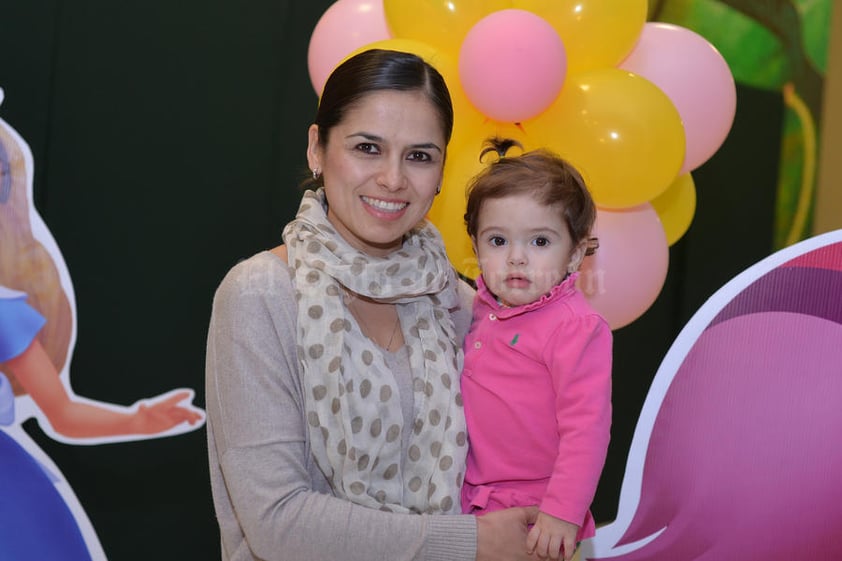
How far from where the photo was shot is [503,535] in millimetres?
1299

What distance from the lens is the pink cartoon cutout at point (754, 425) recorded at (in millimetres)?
1472

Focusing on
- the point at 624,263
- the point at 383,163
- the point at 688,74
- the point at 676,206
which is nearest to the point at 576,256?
the point at 383,163

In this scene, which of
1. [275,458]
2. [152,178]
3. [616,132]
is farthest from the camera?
[152,178]

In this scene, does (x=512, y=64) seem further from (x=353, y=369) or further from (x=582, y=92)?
(x=353, y=369)

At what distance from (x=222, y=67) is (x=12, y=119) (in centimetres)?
68

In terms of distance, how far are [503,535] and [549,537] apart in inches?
2.9

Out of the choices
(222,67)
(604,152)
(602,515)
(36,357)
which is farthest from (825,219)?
(36,357)

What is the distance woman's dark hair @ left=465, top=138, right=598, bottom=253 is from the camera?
1479 mm

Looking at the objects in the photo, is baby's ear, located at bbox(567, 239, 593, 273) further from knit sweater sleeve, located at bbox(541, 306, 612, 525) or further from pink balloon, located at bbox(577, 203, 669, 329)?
pink balloon, located at bbox(577, 203, 669, 329)

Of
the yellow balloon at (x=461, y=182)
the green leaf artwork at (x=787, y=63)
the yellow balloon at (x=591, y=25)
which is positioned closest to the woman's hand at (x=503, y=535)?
the yellow balloon at (x=461, y=182)

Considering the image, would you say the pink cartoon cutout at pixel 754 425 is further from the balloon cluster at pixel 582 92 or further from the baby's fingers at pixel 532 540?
the balloon cluster at pixel 582 92

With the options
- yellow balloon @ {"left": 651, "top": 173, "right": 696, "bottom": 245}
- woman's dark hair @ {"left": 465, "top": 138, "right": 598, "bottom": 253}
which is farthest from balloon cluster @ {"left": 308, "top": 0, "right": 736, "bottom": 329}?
woman's dark hair @ {"left": 465, "top": 138, "right": 598, "bottom": 253}

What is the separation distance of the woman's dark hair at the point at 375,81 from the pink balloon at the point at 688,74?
1082mm

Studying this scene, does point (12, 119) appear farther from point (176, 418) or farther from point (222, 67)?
point (176, 418)
